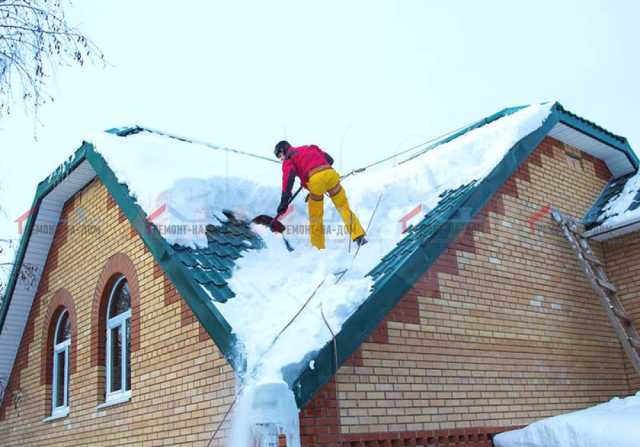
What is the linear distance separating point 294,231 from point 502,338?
8.20ft

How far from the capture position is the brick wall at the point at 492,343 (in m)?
5.62

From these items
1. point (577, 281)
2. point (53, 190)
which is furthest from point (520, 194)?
point (53, 190)

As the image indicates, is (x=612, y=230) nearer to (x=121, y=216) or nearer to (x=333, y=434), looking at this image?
(x=333, y=434)

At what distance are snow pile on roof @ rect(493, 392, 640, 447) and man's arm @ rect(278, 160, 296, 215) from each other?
10.1 feet

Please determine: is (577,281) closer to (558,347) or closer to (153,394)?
(558,347)

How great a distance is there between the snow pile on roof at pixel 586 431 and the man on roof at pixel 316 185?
2418 millimetres

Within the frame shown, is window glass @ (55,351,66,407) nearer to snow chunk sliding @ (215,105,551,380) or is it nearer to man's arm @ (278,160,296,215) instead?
snow chunk sliding @ (215,105,551,380)

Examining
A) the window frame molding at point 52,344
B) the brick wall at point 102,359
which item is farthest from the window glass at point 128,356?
the window frame molding at point 52,344

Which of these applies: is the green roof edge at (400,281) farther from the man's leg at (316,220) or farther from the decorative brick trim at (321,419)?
the man's leg at (316,220)

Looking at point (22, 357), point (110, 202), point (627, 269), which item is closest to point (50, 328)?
point (22, 357)

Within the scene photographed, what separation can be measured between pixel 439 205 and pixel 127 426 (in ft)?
13.0

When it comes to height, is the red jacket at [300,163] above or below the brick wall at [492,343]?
above

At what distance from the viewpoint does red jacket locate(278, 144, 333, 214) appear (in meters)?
7.25

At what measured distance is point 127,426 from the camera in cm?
701
